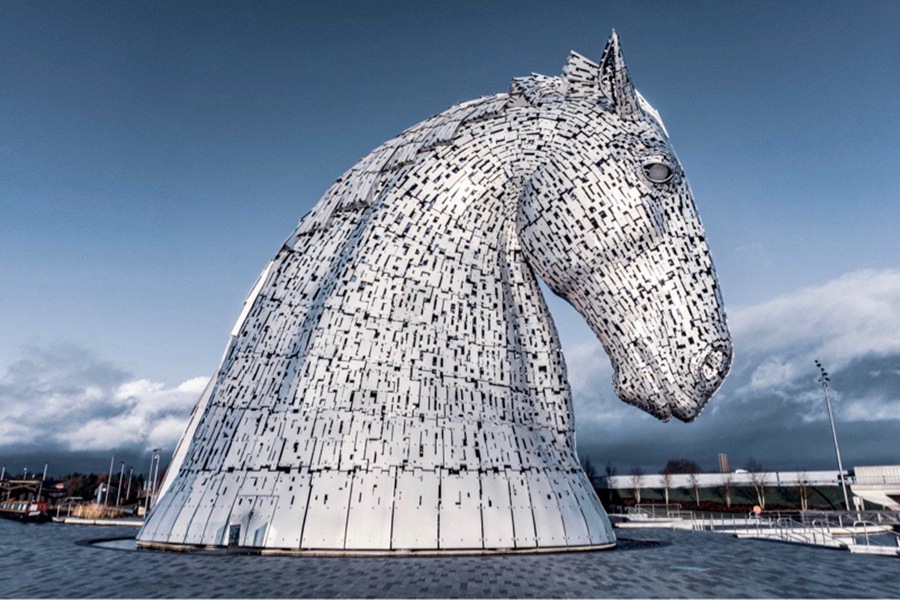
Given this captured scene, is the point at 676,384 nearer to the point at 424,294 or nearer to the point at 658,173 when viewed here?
the point at 658,173

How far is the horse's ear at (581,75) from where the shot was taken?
23.7 feet

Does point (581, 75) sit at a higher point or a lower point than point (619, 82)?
higher

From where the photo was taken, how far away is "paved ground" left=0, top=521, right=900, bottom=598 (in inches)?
163

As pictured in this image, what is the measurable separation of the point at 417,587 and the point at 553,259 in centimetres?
425

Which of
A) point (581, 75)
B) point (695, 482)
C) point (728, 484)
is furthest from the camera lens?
point (695, 482)

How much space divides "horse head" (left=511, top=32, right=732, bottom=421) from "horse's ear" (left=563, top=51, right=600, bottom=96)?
0.02m

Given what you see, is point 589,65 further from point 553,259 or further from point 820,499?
point 820,499

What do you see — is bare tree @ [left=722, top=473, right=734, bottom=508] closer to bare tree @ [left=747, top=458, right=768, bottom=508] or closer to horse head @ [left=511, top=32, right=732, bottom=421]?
bare tree @ [left=747, top=458, right=768, bottom=508]

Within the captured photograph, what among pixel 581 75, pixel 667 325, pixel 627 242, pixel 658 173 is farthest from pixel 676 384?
pixel 581 75

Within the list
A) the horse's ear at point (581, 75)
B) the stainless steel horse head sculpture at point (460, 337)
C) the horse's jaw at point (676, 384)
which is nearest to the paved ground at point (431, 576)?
the stainless steel horse head sculpture at point (460, 337)

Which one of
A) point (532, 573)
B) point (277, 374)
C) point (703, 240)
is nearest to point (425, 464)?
point (532, 573)

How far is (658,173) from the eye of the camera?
6.64 metres

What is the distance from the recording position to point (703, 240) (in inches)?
260

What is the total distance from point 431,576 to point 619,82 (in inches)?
239
